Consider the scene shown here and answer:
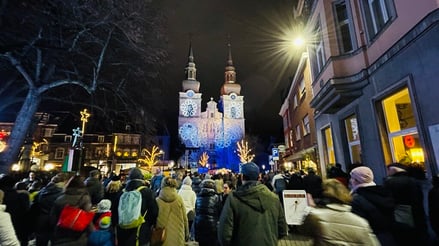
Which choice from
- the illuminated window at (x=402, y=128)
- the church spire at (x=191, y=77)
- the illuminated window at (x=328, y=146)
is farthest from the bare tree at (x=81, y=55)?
the church spire at (x=191, y=77)

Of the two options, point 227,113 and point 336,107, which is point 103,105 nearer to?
point 336,107

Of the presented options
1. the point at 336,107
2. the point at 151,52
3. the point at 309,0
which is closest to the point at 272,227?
the point at 336,107

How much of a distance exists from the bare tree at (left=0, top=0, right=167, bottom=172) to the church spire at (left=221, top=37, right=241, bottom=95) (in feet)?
225

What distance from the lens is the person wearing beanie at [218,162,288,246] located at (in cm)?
260

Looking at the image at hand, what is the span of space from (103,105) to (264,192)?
1348 cm

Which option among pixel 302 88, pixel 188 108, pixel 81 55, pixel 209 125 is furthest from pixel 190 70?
pixel 81 55

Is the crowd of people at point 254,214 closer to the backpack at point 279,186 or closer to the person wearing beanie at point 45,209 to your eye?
the person wearing beanie at point 45,209

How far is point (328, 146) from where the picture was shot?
11.4m

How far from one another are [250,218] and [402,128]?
5.98 m

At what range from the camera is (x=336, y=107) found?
368 inches

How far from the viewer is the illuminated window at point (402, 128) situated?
18.1 ft

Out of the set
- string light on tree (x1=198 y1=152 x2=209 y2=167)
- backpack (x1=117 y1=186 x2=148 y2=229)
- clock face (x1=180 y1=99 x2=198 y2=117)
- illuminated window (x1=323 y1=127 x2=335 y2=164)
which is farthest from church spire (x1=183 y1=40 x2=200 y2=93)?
backpack (x1=117 y1=186 x2=148 y2=229)

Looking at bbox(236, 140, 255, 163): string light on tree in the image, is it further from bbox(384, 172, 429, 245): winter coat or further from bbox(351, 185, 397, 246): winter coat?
bbox(351, 185, 397, 246): winter coat

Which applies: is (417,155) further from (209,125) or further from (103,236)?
(209,125)
